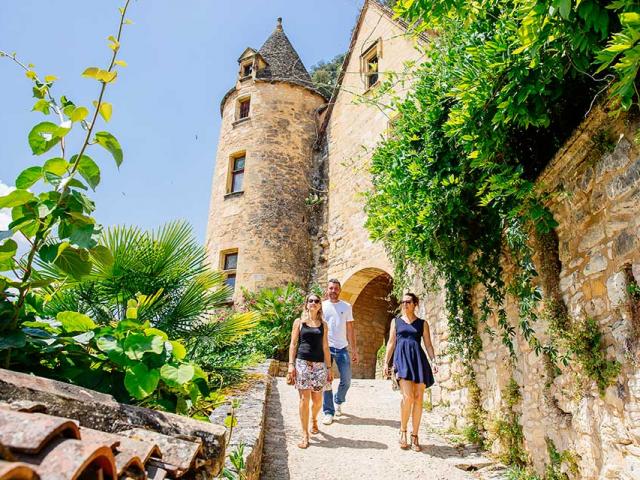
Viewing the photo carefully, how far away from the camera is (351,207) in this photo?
1119cm

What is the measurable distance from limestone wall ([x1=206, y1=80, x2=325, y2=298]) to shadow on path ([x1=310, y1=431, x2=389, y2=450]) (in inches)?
282

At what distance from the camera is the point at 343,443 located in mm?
4242

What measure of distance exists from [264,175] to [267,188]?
0.41m

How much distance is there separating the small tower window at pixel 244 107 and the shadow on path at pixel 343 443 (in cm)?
1131

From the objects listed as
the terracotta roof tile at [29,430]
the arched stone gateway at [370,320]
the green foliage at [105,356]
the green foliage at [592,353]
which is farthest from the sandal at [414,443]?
the arched stone gateway at [370,320]

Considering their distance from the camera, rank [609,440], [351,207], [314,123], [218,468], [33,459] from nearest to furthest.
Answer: [33,459] → [218,468] → [609,440] → [351,207] → [314,123]

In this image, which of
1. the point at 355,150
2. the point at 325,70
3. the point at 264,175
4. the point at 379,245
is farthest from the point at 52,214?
the point at 325,70

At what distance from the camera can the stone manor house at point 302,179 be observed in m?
11.0

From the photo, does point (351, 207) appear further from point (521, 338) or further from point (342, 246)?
point (521, 338)

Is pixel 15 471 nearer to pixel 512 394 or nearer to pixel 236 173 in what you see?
pixel 512 394

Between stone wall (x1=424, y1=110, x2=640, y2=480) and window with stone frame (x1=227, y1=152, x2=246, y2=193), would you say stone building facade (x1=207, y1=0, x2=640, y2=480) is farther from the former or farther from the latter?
window with stone frame (x1=227, y1=152, x2=246, y2=193)

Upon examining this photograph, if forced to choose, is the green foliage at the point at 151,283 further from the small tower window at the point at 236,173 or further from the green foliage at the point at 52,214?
the small tower window at the point at 236,173

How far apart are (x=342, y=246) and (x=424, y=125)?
7433mm

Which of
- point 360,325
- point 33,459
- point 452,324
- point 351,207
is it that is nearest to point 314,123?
point 351,207
